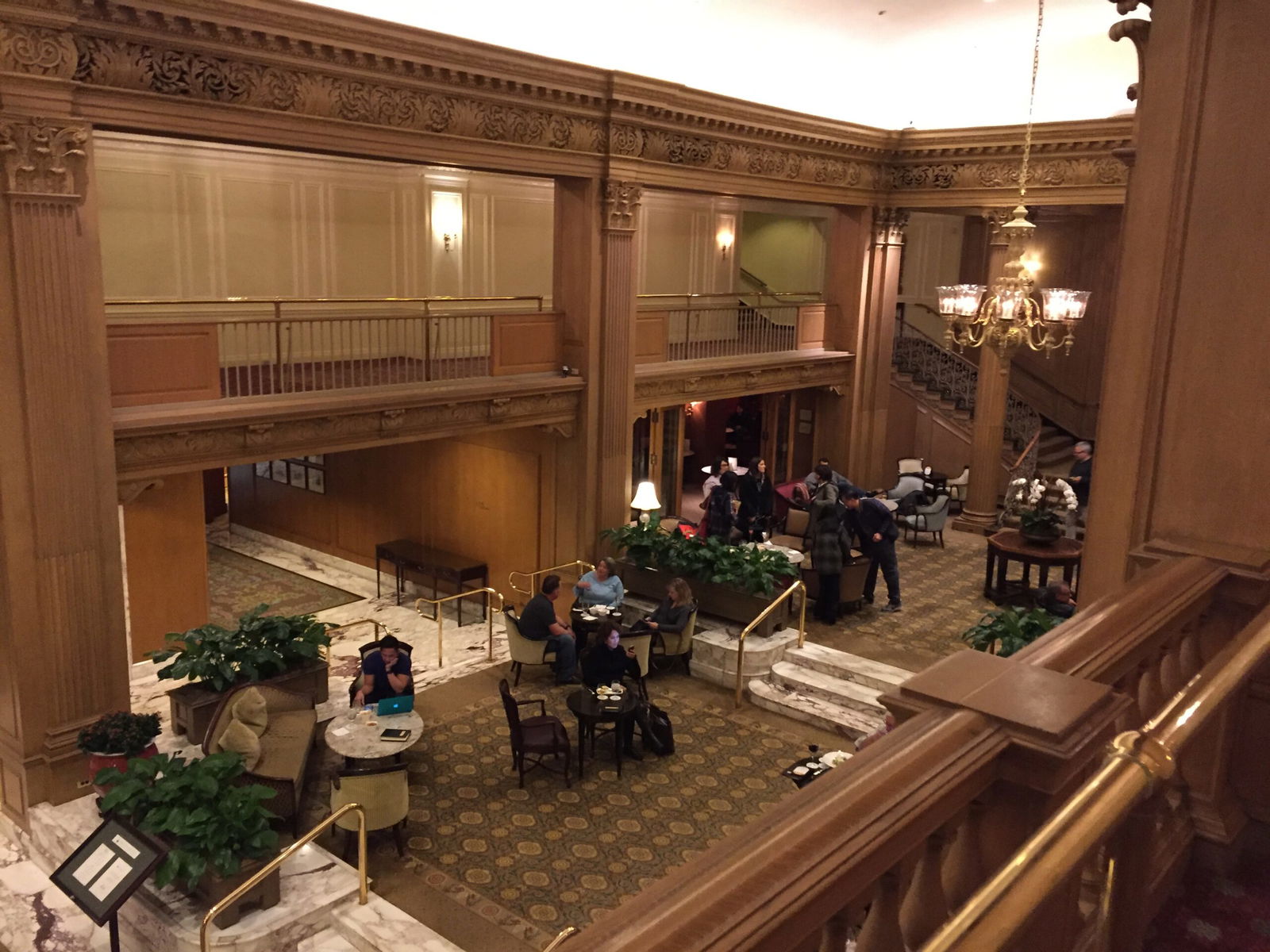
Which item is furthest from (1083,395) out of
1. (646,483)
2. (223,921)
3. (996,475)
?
(223,921)

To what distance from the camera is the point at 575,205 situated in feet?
43.9

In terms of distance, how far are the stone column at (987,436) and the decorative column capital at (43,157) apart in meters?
13.6

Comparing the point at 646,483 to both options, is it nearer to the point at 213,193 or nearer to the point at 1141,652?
the point at 213,193

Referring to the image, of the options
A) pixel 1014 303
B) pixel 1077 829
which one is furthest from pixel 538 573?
pixel 1077 829

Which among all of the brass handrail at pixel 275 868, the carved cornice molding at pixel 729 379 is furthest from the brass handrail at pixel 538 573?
the brass handrail at pixel 275 868

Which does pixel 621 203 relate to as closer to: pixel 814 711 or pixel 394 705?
pixel 814 711

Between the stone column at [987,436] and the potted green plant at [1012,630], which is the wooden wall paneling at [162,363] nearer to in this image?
the potted green plant at [1012,630]

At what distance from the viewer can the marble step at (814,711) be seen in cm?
1128

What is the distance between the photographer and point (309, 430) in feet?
35.8

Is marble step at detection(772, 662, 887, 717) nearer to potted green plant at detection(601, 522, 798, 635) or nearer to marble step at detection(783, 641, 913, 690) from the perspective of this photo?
marble step at detection(783, 641, 913, 690)

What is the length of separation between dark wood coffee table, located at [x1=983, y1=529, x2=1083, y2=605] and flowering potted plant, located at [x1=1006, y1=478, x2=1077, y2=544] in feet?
0.51

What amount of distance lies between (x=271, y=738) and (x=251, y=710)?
1.43 ft

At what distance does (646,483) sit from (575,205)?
13.3 feet

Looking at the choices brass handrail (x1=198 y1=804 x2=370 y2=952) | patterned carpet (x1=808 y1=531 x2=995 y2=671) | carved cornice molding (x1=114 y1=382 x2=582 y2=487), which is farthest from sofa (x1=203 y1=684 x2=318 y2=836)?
patterned carpet (x1=808 y1=531 x2=995 y2=671)
